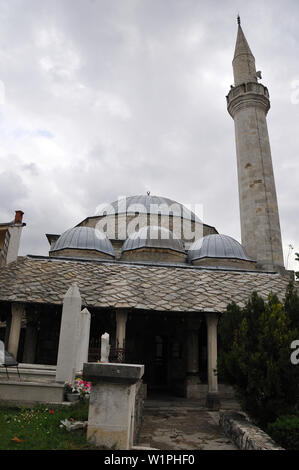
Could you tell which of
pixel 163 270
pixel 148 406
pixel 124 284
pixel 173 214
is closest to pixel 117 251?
pixel 173 214

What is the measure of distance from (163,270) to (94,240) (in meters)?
5.08

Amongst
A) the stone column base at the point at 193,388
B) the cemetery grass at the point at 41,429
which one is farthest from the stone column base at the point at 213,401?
the cemetery grass at the point at 41,429

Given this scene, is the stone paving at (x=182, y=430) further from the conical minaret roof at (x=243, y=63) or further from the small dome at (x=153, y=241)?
the conical minaret roof at (x=243, y=63)

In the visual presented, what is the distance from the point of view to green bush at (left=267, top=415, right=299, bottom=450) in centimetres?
486

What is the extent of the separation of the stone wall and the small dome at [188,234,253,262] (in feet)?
33.6

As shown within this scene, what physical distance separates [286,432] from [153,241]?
11929 millimetres

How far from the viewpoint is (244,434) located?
5145 mm

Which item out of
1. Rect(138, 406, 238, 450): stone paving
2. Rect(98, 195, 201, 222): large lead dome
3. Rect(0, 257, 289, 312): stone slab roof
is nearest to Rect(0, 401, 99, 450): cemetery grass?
Rect(138, 406, 238, 450): stone paving

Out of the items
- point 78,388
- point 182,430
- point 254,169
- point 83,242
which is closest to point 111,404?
point 78,388

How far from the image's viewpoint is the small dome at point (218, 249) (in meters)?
16.6

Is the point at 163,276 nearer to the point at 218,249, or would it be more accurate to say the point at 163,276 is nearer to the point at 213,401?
the point at 213,401

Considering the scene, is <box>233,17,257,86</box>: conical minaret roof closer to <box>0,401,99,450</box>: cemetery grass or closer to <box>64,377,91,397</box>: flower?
<box>64,377,91,397</box>: flower
